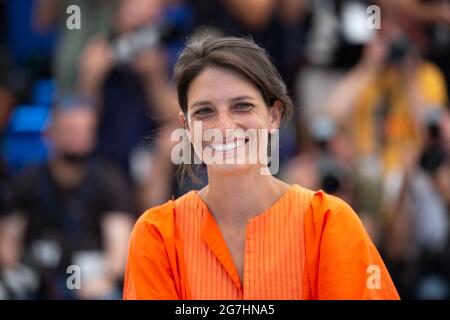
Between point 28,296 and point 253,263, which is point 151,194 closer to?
point 28,296

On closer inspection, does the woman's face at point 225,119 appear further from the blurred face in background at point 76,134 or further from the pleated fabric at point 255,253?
the blurred face in background at point 76,134

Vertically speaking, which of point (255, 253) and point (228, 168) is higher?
point (228, 168)

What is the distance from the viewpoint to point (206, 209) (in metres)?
2.15

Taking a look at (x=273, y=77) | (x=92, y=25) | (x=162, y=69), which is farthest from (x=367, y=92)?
(x=273, y=77)

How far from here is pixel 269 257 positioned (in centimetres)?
206

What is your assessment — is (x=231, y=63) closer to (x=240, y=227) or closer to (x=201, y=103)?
(x=201, y=103)

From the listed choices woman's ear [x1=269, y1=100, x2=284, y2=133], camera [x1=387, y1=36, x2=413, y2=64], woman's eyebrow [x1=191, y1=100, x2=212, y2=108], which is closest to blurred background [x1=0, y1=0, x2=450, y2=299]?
camera [x1=387, y1=36, x2=413, y2=64]

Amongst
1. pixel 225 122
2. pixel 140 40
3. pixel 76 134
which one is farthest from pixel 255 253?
pixel 140 40

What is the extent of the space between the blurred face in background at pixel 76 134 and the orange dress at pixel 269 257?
8.72 feet

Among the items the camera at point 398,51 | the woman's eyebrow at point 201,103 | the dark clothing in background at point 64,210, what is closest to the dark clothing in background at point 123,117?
the dark clothing in background at point 64,210

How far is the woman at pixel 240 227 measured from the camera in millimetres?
2014

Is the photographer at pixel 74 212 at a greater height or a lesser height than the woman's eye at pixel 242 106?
lesser

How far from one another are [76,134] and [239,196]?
107 inches
